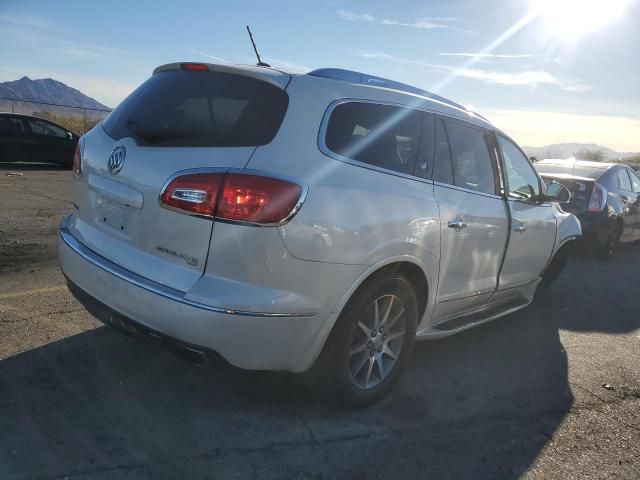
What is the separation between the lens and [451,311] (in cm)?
404

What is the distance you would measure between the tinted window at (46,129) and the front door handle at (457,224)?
49.0ft

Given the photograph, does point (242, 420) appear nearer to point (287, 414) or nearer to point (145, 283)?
point (287, 414)

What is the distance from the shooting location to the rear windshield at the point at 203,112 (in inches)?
109

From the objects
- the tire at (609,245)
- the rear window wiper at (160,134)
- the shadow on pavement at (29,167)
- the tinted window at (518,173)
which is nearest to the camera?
the rear window wiper at (160,134)

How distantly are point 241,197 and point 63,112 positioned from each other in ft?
96.3

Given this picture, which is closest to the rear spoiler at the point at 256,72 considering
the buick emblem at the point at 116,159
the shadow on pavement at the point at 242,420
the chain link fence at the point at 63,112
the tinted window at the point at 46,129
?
the buick emblem at the point at 116,159

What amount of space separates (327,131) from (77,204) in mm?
1635

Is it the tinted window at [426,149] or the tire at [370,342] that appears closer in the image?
the tire at [370,342]

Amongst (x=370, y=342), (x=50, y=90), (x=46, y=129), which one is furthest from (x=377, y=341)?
(x=50, y=90)

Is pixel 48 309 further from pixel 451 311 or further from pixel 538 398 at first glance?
pixel 538 398

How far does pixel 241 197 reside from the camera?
258 cm

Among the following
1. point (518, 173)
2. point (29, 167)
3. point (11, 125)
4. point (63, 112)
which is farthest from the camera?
point (63, 112)

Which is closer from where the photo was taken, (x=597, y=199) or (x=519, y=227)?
(x=519, y=227)

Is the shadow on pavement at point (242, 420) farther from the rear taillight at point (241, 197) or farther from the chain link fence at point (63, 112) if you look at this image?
the chain link fence at point (63, 112)
